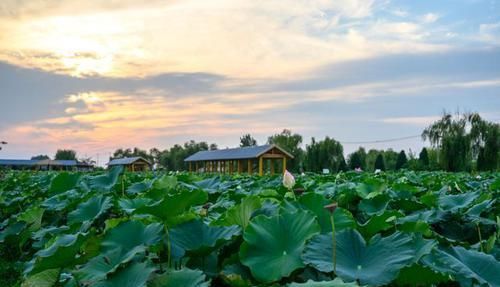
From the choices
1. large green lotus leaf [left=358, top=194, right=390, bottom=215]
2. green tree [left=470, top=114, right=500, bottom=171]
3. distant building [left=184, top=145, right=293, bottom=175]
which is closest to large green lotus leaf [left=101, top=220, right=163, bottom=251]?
large green lotus leaf [left=358, top=194, right=390, bottom=215]

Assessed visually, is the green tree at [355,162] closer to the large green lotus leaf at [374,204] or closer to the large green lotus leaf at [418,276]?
the large green lotus leaf at [374,204]

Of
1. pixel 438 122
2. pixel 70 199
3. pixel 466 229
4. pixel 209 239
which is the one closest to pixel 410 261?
pixel 209 239

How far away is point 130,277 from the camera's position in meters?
1.15

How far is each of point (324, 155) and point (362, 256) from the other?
53.0m

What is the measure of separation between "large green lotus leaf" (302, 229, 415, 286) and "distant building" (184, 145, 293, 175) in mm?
31880

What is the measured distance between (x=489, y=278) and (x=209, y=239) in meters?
0.68

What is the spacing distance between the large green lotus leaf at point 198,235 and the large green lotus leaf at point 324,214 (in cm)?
29

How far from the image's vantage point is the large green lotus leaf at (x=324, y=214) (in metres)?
1.44

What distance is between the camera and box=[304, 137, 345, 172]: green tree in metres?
53.1

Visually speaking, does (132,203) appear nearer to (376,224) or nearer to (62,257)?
(62,257)

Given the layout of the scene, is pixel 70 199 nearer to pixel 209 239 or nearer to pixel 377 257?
pixel 209 239

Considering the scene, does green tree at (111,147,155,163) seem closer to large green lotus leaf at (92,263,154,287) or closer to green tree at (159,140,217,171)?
green tree at (159,140,217,171)

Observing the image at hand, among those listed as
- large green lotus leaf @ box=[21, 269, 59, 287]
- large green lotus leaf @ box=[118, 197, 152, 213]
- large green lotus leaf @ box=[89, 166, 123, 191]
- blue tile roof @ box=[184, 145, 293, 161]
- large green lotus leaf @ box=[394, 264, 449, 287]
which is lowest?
large green lotus leaf @ box=[21, 269, 59, 287]

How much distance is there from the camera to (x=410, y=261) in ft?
3.84
